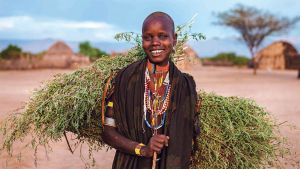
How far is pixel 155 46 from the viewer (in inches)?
105

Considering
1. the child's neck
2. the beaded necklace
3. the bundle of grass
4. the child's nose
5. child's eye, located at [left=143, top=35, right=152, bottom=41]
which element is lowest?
the bundle of grass

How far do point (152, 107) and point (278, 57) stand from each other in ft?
147

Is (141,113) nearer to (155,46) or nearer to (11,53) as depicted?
(155,46)

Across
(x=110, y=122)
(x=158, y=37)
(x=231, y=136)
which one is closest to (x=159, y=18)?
(x=158, y=37)

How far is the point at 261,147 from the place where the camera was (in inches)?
130

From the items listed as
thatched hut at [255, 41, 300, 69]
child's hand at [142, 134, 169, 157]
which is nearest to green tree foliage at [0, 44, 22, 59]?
thatched hut at [255, 41, 300, 69]

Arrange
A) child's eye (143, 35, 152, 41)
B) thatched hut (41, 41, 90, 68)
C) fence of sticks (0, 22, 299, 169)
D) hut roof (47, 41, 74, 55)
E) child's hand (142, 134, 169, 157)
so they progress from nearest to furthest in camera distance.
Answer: child's hand (142, 134, 169, 157), child's eye (143, 35, 152, 41), fence of sticks (0, 22, 299, 169), thatched hut (41, 41, 90, 68), hut roof (47, 41, 74, 55)

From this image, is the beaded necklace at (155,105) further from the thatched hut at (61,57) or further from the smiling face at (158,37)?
the thatched hut at (61,57)

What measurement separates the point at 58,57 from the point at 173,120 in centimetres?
3937

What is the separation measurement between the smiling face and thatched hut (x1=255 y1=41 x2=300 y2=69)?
4426 cm

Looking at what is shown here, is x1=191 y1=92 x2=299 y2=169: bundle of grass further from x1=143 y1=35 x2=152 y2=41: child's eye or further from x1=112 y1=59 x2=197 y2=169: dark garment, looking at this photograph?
x1=143 y1=35 x2=152 y2=41: child's eye

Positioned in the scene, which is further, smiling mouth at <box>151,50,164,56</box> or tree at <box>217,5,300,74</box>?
tree at <box>217,5,300,74</box>

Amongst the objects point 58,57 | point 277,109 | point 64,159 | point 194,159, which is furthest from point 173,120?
point 58,57

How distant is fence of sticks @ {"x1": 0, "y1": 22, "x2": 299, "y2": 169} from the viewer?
10.2 ft
